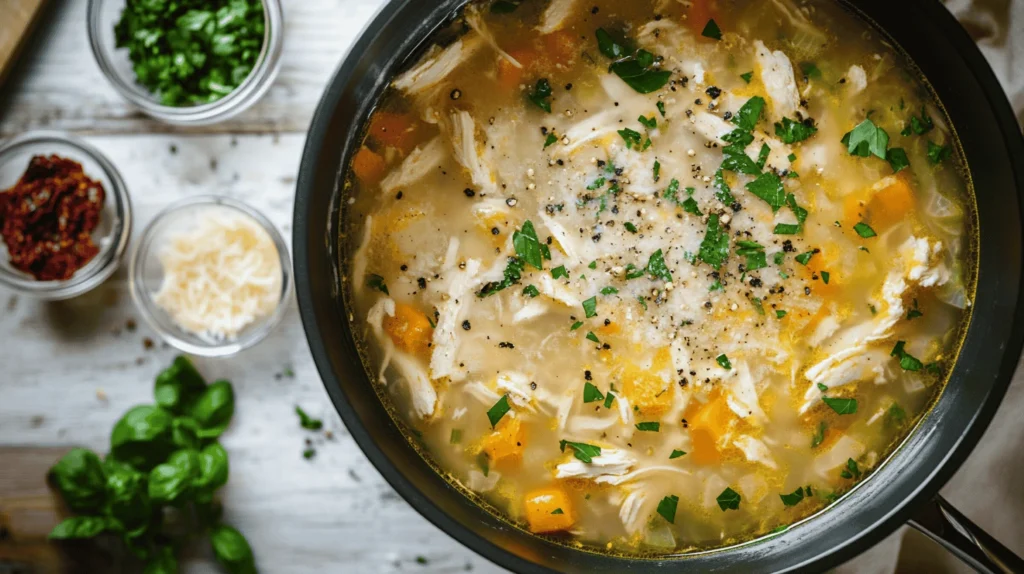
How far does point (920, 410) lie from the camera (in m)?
2.05

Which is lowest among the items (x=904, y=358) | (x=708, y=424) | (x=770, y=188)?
(x=708, y=424)

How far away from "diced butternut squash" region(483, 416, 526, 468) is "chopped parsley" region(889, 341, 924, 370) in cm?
93

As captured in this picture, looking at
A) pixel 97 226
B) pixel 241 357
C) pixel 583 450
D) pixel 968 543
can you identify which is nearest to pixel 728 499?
pixel 583 450

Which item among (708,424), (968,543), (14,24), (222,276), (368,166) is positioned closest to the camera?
(968,543)

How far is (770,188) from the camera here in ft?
6.53

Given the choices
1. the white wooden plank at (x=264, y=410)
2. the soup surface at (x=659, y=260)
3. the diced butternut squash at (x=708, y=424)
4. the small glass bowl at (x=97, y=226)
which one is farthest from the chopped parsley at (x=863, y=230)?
the small glass bowl at (x=97, y=226)

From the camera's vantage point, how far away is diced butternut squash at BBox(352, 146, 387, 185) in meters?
1.92

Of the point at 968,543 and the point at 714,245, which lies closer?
the point at 968,543

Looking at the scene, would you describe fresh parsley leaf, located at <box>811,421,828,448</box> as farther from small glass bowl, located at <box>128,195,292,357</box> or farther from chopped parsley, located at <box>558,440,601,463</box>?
small glass bowl, located at <box>128,195,292,357</box>

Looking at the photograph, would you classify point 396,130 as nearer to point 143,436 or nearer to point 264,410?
point 264,410

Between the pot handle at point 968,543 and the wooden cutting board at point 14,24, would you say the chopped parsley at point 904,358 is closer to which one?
the pot handle at point 968,543

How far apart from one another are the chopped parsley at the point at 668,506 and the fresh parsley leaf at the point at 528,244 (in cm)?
66

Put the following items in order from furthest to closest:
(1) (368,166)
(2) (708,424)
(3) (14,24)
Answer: (3) (14,24) < (2) (708,424) < (1) (368,166)

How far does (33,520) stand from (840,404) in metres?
2.37
